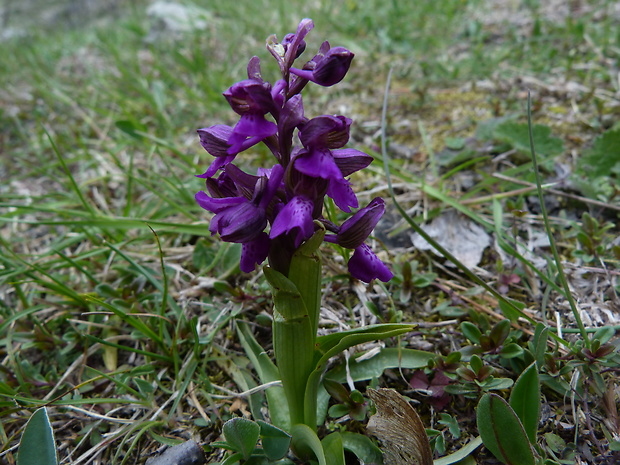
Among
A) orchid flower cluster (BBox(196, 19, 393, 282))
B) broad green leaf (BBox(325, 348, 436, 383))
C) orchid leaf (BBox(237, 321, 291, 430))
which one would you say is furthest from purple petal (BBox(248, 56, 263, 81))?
broad green leaf (BBox(325, 348, 436, 383))

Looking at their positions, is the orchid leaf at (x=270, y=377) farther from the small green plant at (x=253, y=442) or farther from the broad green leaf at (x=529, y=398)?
the broad green leaf at (x=529, y=398)

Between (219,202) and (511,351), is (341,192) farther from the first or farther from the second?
(511,351)

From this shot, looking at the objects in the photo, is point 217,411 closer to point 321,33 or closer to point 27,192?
point 27,192

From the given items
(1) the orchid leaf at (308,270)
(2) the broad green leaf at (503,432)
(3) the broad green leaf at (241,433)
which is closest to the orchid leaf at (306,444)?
(3) the broad green leaf at (241,433)

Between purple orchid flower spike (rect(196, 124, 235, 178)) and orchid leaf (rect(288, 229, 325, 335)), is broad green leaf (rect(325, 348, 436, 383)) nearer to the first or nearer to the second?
orchid leaf (rect(288, 229, 325, 335))

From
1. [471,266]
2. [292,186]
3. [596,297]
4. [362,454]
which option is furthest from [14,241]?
[596,297]
